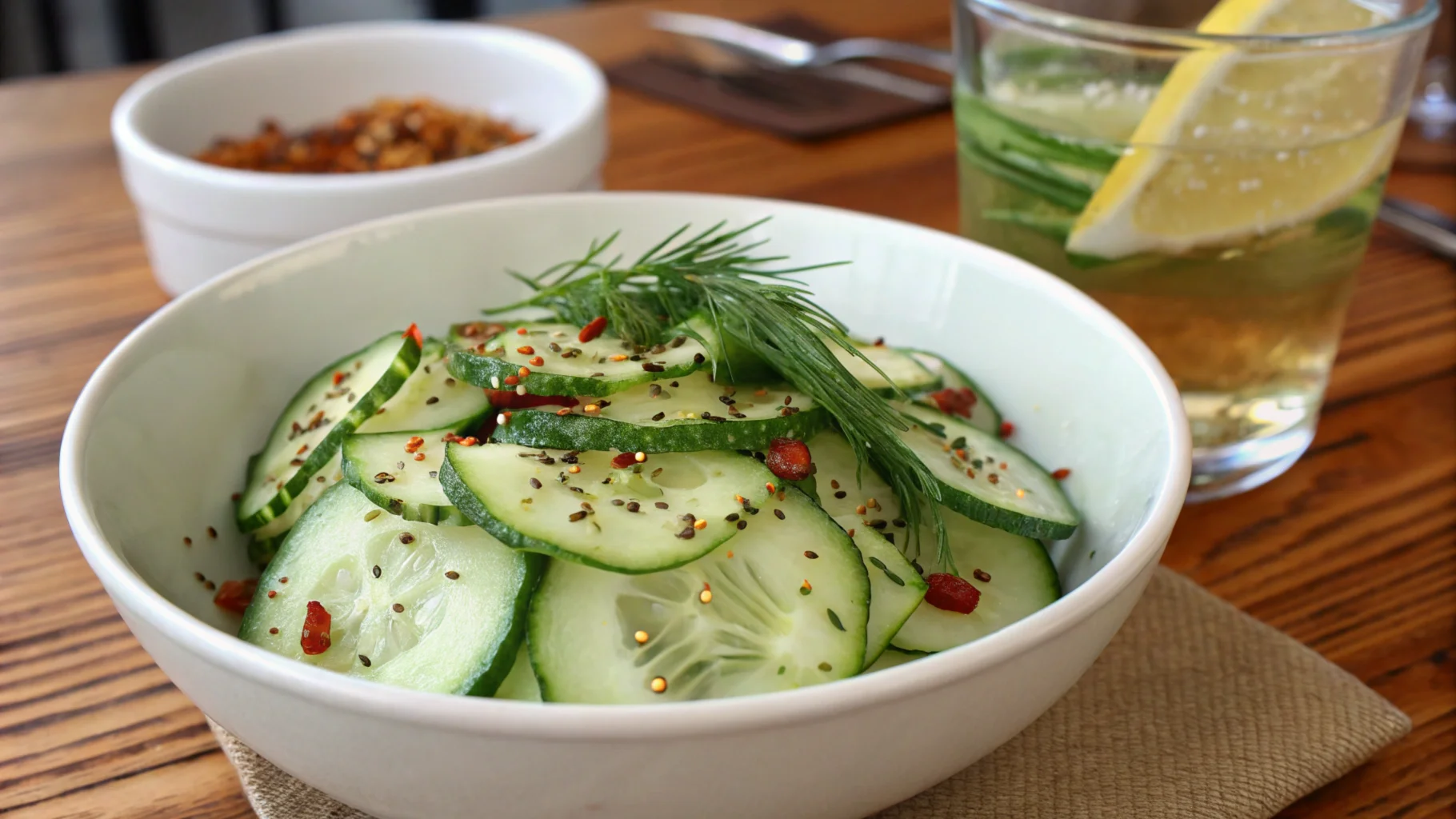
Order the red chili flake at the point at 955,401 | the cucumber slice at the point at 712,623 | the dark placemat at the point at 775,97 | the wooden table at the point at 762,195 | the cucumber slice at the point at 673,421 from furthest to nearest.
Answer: the dark placemat at the point at 775,97 < the red chili flake at the point at 955,401 < the wooden table at the point at 762,195 < the cucumber slice at the point at 673,421 < the cucumber slice at the point at 712,623

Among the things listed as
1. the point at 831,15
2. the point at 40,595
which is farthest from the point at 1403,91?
the point at 831,15

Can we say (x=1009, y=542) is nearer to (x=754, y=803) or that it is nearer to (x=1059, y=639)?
(x=1059, y=639)

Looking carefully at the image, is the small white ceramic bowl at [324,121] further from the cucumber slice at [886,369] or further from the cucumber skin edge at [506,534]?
the cucumber skin edge at [506,534]

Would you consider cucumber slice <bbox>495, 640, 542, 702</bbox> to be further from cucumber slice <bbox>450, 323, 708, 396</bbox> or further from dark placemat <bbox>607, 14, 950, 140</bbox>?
dark placemat <bbox>607, 14, 950, 140</bbox>

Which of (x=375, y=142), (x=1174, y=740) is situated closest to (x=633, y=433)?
(x=1174, y=740)

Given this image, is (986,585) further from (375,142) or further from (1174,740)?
(375,142)

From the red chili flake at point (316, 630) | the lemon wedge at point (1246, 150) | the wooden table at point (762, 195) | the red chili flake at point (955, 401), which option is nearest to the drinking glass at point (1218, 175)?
the lemon wedge at point (1246, 150)
